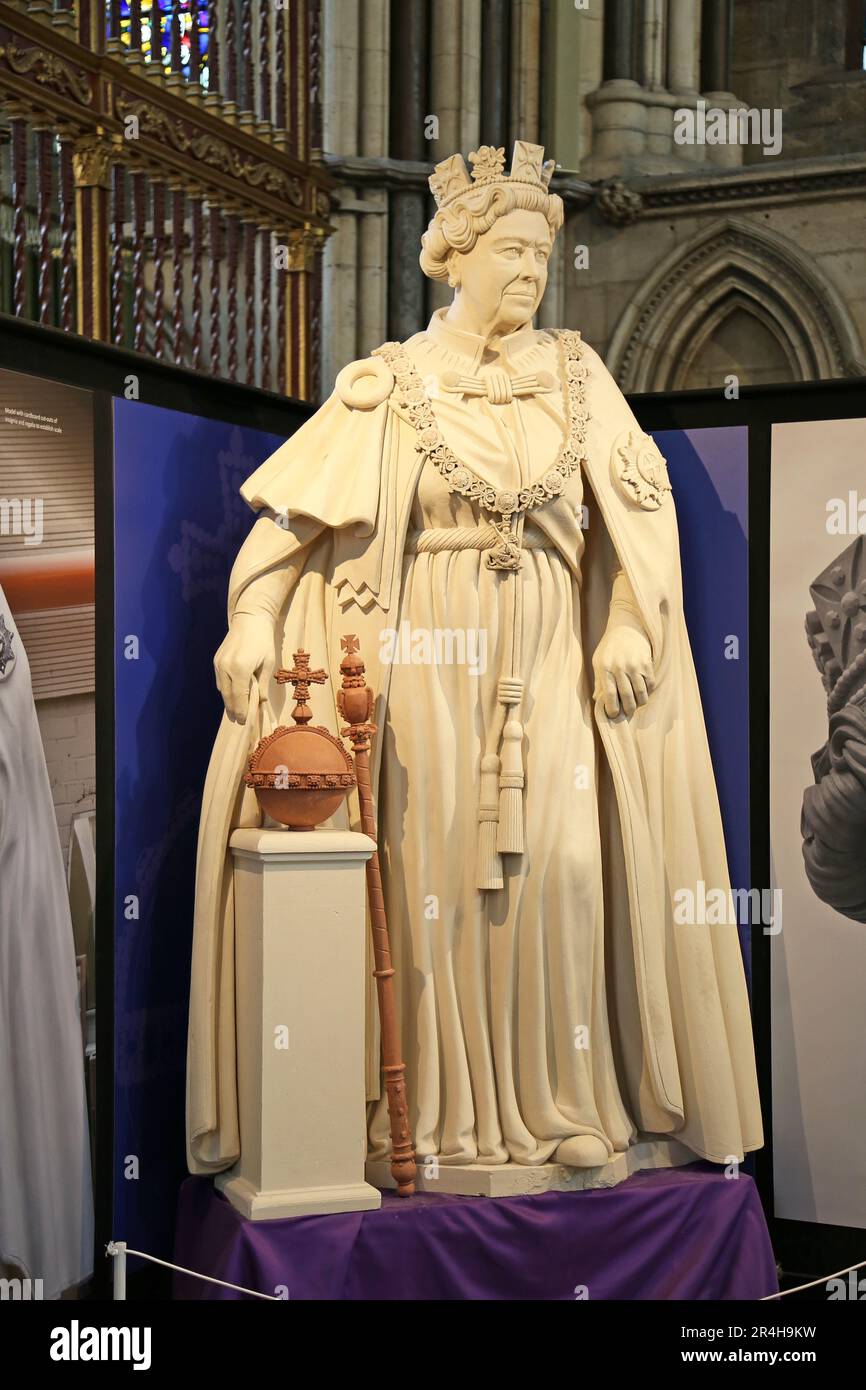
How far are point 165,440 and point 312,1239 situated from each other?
1.84m

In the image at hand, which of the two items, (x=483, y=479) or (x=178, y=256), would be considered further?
(x=178, y=256)

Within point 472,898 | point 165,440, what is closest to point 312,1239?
point 472,898

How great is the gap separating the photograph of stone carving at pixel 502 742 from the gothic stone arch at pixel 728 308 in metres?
4.49

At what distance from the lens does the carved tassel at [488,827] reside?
4.07 meters

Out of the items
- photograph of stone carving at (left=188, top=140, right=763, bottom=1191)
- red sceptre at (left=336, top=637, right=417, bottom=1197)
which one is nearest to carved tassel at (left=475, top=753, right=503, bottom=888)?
photograph of stone carving at (left=188, top=140, right=763, bottom=1191)

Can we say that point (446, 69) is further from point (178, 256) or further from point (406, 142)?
point (178, 256)

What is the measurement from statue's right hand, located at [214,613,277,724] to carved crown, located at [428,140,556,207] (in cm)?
111

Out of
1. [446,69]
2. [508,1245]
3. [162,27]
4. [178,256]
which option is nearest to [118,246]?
[178,256]

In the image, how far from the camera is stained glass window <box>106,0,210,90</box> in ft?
22.6

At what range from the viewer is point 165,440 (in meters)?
4.38

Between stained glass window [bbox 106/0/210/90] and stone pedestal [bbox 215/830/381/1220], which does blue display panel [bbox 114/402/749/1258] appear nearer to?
stone pedestal [bbox 215/830/381/1220]

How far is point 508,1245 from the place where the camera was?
3.99 metres

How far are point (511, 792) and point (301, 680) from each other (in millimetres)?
522

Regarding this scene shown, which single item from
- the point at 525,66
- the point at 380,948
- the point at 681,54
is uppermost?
the point at 681,54
